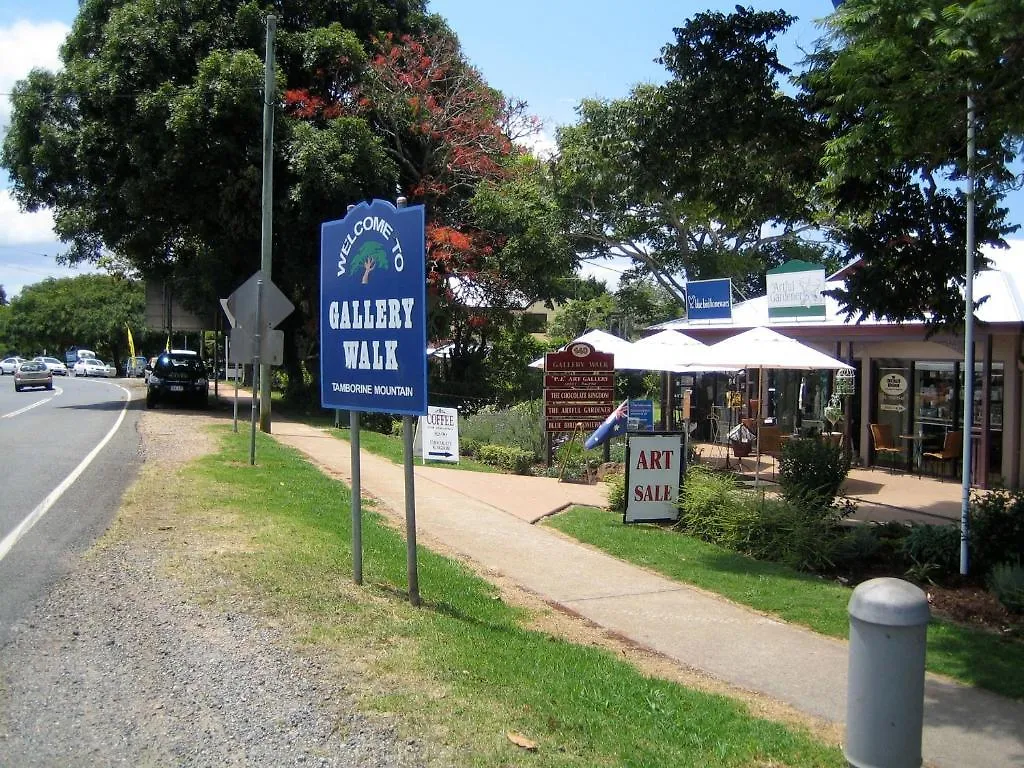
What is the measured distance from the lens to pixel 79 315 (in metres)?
80.8

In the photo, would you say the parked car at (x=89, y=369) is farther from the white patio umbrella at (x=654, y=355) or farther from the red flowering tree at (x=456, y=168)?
the white patio umbrella at (x=654, y=355)

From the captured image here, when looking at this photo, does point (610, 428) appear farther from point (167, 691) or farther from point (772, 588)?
point (167, 691)

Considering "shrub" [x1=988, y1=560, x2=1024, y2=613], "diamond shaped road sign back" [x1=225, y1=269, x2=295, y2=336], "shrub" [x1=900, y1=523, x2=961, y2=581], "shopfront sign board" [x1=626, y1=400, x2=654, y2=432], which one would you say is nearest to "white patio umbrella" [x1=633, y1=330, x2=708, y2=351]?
"shopfront sign board" [x1=626, y1=400, x2=654, y2=432]

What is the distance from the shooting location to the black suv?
29031 millimetres

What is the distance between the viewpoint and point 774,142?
10.2 m

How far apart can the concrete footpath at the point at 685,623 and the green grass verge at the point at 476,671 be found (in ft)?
1.94

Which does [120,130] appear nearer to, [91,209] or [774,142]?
[91,209]

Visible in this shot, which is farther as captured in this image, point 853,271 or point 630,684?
point 853,271

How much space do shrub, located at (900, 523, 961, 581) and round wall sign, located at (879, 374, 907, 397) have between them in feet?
30.0

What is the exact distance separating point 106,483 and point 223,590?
21.5ft

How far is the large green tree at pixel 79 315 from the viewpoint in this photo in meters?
78.5

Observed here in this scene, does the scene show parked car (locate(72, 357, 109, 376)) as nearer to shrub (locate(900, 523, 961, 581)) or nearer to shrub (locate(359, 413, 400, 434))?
shrub (locate(359, 413, 400, 434))

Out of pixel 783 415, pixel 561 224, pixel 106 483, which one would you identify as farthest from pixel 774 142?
pixel 561 224

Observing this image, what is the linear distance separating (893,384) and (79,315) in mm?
77380
